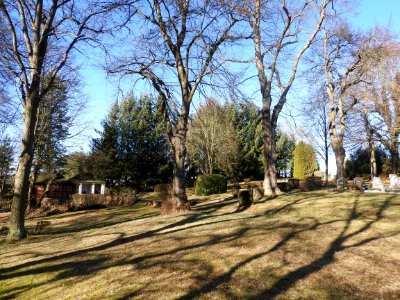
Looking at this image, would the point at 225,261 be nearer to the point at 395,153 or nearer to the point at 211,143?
the point at 211,143

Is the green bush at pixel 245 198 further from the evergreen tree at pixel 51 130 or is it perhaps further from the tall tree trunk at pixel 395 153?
the tall tree trunk at pixel 395 153

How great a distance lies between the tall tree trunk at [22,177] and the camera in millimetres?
10930

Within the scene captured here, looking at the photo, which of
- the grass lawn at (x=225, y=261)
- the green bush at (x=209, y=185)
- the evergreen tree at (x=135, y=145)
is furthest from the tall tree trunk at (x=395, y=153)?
the grass lawn at (x=225, y=261)

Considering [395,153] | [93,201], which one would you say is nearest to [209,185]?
[93,201]

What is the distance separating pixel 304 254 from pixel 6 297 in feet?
16.2

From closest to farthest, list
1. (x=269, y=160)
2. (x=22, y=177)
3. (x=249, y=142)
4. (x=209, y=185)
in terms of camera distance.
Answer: (x=22, y=177) → (x=269, y=160) → (x=209, y=185) → (x=249, y=142)

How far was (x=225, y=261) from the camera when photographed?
19.9ft

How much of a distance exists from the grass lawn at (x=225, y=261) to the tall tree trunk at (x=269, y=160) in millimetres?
5516

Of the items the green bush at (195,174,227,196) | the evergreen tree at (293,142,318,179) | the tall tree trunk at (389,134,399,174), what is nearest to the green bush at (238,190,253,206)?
the green bush at (195,174,227,196)

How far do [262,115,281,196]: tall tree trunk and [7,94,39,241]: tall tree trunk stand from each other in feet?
31.8

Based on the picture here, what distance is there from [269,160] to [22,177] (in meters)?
10.1

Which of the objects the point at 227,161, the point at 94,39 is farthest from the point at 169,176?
the point at 94,39

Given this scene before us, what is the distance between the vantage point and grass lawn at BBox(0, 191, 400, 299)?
4.87m

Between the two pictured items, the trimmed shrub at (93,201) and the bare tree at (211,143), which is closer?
the trimmed shrub at (93,201)
